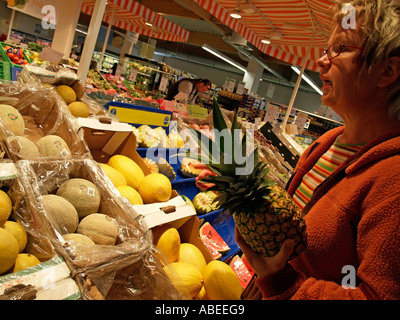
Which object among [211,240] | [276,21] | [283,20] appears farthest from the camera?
[276,21]

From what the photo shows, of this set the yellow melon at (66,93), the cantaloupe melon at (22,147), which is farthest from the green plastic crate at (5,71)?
the cantaloupe melon at (22,147)

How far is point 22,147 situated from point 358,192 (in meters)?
1.56

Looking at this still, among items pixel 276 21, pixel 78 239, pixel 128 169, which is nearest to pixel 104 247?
Answer: pixel 78 239

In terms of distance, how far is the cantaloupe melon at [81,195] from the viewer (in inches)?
58.4

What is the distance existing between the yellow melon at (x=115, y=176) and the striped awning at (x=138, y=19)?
6.60 metres

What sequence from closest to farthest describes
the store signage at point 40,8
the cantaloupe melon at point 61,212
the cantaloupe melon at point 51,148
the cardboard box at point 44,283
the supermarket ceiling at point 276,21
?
1. the cardboard box at point 44,283
2. the cantaloupe melon at point 61,212
3. the cantaloupe melon at point 51,148
4. the store signage at point 40,8
5. the supermarket ceiling at point 276,21

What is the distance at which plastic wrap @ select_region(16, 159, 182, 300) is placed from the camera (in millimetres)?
1143

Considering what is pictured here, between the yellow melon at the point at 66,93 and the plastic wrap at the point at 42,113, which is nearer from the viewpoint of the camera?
the plastic wrap at the point at 42,113

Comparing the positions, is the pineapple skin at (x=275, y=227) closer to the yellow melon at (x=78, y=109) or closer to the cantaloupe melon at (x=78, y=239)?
the cantaloupe melon at (x=78, y=239)

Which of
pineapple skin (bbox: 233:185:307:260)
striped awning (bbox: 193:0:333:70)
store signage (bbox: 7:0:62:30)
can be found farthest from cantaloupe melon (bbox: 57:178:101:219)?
striped awning (bbox: 193:0:333:70)

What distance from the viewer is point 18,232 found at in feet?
3.90

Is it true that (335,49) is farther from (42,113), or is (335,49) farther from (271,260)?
(42,113)
